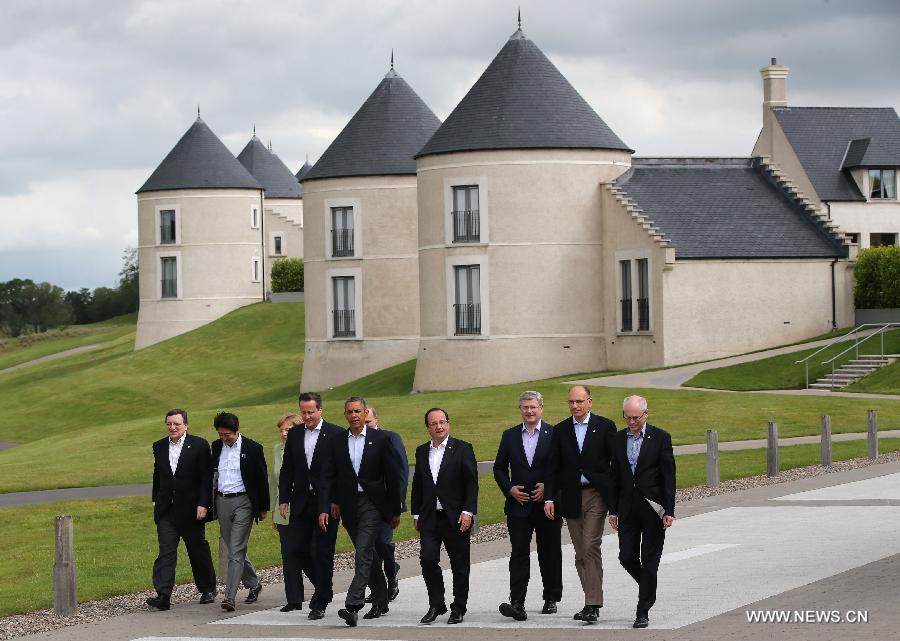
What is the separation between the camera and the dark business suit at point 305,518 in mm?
15633

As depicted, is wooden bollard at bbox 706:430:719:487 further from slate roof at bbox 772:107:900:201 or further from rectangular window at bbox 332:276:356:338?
slate roof at bbox 772:107:900:201

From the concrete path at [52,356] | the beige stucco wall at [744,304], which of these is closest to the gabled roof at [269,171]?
the concrete path at [52,356]

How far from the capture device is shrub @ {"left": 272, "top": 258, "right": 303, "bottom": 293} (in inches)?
3487

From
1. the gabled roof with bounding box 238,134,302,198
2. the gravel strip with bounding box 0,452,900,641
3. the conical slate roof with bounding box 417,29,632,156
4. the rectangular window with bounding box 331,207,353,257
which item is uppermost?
the gabled roof with bounding box 238,134,302,198

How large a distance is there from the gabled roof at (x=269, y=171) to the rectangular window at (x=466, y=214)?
1871 inches

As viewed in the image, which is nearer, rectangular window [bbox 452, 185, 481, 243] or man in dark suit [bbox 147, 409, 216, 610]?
man in dark suit [bbox 147, 409, 216, 610]

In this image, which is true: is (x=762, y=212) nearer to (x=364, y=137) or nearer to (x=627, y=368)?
(x=627, y=368)

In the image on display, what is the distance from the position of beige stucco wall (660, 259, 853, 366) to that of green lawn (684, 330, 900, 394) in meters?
2.75

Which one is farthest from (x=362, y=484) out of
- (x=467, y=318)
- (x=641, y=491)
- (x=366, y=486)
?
(x=467, y=318)

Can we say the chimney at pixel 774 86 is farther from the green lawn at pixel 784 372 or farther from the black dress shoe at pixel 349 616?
the black dress shoe at pixel 349 616

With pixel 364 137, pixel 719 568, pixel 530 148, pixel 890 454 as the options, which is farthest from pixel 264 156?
pixel 719 568

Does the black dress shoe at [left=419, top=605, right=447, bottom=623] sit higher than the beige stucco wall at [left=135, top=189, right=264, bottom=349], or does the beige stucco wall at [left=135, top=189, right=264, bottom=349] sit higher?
the beige stucco wall at [left=135, top=189, right=264, bottom=349]

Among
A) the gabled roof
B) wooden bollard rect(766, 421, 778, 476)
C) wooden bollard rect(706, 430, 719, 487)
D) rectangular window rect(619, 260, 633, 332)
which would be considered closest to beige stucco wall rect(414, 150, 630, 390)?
rectangular window rect(619, 260, 633, 332)
